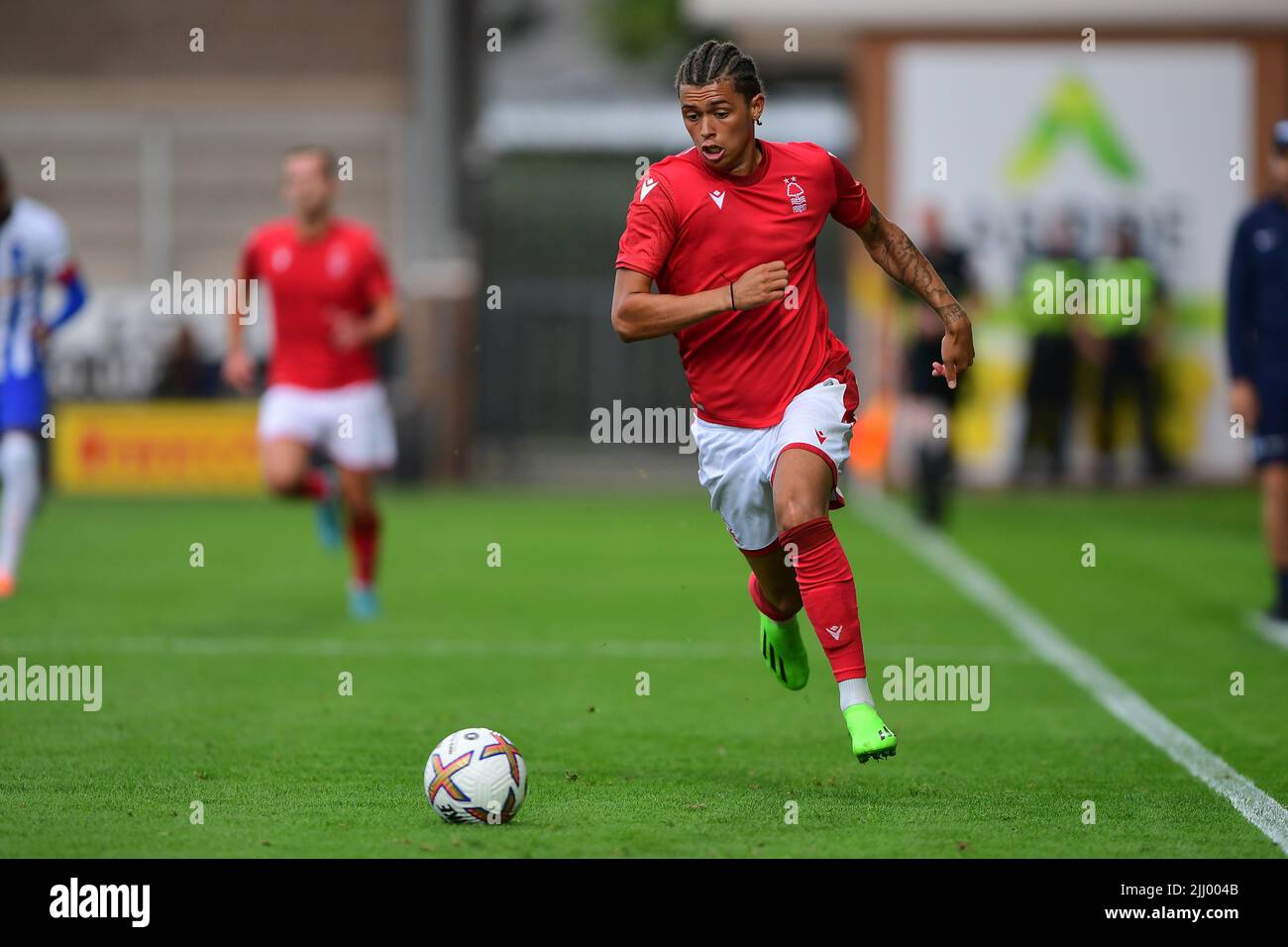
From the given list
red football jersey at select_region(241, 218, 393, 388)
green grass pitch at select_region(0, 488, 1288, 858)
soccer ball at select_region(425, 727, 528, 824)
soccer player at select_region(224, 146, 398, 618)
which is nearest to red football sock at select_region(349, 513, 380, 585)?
soccer player at select_region(224, 146, 398, 618)

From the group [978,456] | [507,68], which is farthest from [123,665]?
[507,68]

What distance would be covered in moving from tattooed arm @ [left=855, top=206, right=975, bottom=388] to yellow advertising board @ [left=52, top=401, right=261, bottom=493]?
46.4 feet

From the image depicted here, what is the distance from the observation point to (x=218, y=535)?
1616 centimetres

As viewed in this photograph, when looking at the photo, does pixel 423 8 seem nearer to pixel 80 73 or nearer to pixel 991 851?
pixel 80 73

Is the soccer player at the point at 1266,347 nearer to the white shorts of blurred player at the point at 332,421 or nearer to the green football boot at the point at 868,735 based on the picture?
the white shorts of blurred player at the point at 332,421

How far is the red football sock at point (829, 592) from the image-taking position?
6.48 metres

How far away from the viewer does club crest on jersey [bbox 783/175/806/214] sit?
681cm

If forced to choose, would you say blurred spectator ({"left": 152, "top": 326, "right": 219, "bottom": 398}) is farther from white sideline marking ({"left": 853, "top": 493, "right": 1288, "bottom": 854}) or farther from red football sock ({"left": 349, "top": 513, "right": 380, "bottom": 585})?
red football sock ({"left": 349, "top": 513, "right": 380, "bottom": 585})

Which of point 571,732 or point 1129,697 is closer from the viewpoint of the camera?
point 571,732

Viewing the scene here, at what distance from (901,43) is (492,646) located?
12725 mm

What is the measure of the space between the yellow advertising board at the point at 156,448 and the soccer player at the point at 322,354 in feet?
30.7

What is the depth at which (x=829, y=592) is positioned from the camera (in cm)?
651

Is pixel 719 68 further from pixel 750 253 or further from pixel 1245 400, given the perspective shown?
pixel 1245 400

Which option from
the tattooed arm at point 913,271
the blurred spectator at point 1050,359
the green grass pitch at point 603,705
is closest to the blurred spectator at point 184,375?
the green grass pitch at point 603,705
